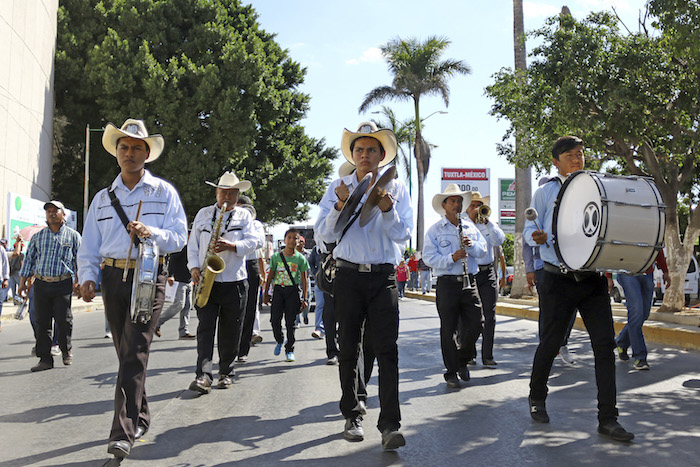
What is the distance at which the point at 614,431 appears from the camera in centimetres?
502

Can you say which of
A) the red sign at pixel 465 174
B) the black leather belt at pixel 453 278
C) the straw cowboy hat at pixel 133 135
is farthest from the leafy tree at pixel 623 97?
the red sign at pixel 465 174

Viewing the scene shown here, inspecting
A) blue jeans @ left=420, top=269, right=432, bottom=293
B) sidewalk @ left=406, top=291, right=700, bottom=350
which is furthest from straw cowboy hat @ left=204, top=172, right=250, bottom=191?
blue jeans @ left=420, top=269, right=432, bottom=293

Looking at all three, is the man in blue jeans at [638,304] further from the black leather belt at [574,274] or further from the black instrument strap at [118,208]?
the black instrument strap at [118,208]

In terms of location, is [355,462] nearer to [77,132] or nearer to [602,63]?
[602,63]

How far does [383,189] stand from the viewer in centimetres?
482

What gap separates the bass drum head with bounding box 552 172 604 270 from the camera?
5203 mm

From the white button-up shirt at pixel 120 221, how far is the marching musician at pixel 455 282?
10.7 ft

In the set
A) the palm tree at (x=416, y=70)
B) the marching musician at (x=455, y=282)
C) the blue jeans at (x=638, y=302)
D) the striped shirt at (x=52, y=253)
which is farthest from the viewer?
the palm tree at (x=416, y=70)

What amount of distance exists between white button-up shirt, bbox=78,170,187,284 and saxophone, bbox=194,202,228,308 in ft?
5.36

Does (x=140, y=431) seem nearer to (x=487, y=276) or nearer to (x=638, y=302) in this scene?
(x=487, y=276)

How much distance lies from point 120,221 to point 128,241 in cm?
17

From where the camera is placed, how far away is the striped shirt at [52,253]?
9.05 metres

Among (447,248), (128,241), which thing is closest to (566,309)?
(447,248)

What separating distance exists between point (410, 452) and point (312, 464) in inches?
26.6
